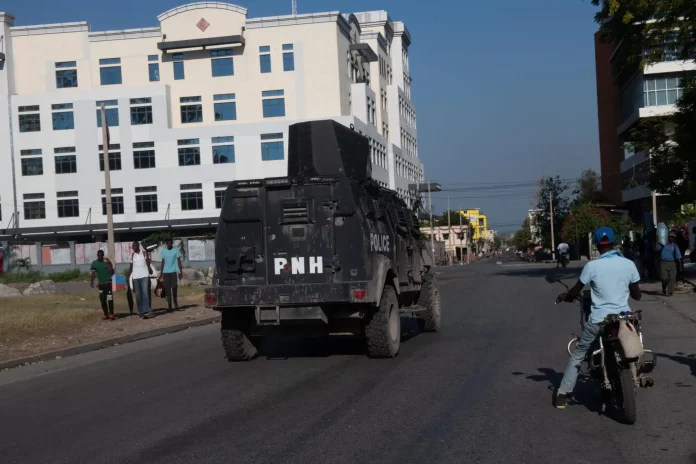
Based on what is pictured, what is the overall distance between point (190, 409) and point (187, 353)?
5177mm

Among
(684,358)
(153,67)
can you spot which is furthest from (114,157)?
(684,358)

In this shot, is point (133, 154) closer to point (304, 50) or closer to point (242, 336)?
point (304, 50)

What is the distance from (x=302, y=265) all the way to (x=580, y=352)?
488cm

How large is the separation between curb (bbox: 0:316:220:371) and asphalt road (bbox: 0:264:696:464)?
0.34 m

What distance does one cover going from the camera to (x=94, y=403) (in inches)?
364

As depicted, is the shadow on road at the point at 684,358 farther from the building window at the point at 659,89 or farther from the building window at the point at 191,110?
the building window at the point at 191,110

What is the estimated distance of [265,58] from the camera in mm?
64938

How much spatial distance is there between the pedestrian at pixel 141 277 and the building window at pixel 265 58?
47.5 meters

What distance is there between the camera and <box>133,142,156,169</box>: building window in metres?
65.1

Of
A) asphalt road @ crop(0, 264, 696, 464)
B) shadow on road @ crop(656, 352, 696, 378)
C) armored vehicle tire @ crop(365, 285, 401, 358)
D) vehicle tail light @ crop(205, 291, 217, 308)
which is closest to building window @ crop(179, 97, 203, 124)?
asphalt road @ crop(0, 264, 696, 464)

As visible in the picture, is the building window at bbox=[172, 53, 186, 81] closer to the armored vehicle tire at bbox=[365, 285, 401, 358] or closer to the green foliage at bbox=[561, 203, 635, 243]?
the green foliage at bbox=[561, 203, 635, 243]

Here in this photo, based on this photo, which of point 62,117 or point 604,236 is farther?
point 62,117

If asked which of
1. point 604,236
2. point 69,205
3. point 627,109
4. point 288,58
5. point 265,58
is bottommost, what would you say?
point 604,236

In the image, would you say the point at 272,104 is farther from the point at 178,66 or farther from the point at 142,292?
the point at 142,292
